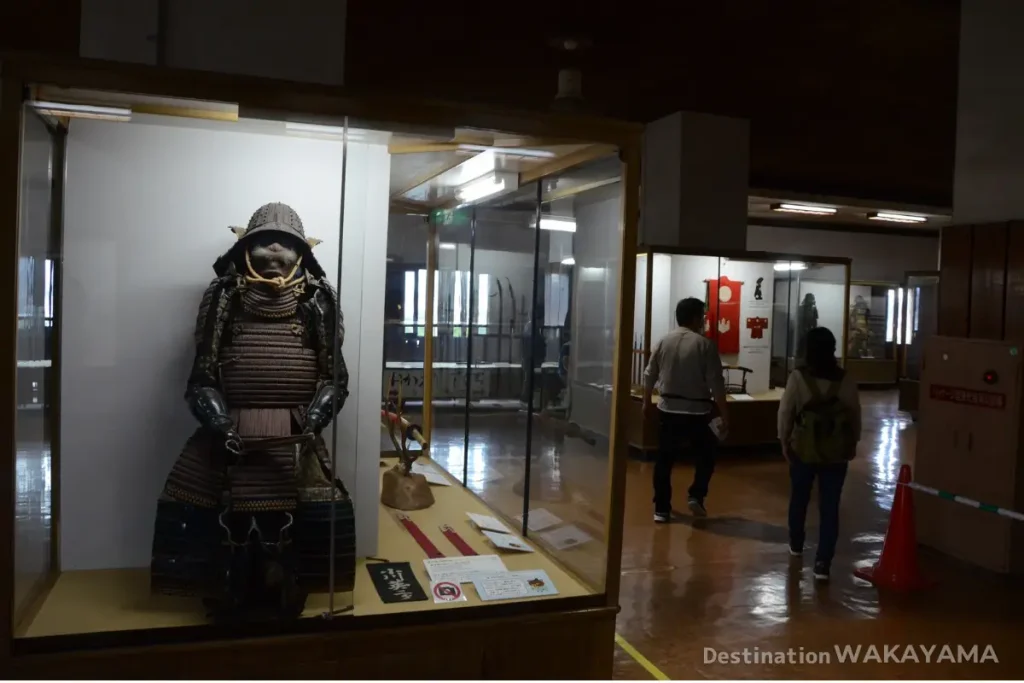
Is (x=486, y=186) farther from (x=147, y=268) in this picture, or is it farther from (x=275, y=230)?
(x=147, y=268)

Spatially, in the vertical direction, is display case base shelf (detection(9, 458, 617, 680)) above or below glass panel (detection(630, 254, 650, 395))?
below

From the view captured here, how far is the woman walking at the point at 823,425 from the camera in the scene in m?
4.21

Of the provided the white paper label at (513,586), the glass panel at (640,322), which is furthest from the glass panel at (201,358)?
the glass panel at (640,322)

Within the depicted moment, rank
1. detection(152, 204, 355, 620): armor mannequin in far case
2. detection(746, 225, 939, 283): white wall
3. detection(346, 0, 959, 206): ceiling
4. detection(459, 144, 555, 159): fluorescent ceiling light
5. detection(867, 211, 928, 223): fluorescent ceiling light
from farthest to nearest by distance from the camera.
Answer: detection(746, 225, 939, 283): white wall < detection(867, 211, 928, 223): fluorescent ceiling light < detection(346, 0, 959, 206): ceiling < detection(459, 144, 555, 159): fluorescent ceiling light < detection(152, 204, 355, 620): armor mannequin in far case

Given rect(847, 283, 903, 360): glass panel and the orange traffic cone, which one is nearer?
the orange traffic cone

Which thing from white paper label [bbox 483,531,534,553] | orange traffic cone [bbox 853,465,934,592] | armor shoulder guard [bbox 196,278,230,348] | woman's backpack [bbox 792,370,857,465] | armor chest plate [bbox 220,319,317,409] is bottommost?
orange traffic cone [bbox 853,465,934,592]

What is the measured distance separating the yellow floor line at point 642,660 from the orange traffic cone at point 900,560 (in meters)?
1.69

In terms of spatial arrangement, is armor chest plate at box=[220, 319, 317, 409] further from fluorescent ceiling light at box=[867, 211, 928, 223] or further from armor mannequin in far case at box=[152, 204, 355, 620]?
fluorescent ceiling light at box=[867, 211, 928, 223]

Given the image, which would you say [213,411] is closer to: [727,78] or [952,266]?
[952,266]

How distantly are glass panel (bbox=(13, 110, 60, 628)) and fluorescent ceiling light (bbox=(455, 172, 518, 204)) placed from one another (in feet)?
4.92

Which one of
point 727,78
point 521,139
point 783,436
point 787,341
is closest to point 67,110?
point 521,139

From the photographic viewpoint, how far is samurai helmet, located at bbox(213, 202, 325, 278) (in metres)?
2.55

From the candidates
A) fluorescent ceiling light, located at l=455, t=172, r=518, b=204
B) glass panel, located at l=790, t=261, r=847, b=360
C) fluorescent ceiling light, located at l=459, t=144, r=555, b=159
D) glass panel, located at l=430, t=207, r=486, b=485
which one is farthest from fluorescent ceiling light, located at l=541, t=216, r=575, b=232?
glass panel, located at l=790, t=261, r=847, b=360

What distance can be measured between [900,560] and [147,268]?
3906 millimetres
